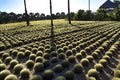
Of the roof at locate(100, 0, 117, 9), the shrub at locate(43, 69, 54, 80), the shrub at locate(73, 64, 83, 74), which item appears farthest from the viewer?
the roof at locate(100, 0, 117, 9)

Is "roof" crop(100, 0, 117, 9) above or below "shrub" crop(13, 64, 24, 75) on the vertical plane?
above

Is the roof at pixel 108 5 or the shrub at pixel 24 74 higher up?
the roof at pixel 108 5

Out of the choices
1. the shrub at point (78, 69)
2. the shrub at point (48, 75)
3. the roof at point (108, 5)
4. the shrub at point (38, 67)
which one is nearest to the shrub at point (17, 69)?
the shrub at point (38, 67)

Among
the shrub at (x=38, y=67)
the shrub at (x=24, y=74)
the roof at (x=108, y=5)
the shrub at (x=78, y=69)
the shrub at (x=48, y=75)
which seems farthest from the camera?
the roof at (x=108, y=5)

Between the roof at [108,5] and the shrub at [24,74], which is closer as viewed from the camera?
the shrub at [24,74]

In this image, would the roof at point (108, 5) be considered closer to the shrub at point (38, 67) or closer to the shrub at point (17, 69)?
the shrub at point (38, 67)

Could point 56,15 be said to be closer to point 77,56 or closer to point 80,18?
point 80,18

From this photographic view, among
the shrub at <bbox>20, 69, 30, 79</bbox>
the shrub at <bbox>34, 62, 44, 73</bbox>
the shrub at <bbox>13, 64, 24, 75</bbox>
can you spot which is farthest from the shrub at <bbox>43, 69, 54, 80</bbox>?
the shrub at <bbox>13, 64, 24, 75</bbox>

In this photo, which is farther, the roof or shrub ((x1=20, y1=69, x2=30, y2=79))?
the roof

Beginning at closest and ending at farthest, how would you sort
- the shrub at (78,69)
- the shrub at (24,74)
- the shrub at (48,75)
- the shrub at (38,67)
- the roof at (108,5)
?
1. the shrub at (48,75)
2. the shrub at (24,74)
3. the shrub at (78,69)
4. the shrub at (38,67)
5. the roof at (108,5)

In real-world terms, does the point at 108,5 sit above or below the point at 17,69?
above

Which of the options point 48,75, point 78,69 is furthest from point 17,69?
point 78,69

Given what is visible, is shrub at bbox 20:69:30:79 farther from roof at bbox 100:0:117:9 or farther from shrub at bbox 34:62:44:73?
roof at bbox 100:0:117:9

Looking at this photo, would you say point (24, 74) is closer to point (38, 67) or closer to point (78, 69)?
point (38, 67)
